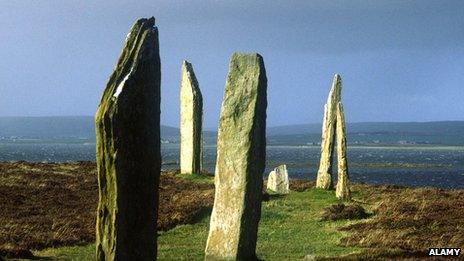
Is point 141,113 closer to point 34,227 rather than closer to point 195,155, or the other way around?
point 34,227

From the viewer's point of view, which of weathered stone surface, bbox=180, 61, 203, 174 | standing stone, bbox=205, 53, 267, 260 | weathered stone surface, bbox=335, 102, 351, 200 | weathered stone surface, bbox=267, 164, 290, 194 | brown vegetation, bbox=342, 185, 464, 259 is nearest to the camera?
standing stone, bbox=205, 53, 267, 260

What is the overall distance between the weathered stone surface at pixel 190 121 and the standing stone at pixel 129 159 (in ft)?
84.3

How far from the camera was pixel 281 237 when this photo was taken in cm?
2141

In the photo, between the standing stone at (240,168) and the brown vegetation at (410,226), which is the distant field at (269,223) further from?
the standing stone at (240,168)

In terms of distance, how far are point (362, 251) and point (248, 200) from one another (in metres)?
3.20

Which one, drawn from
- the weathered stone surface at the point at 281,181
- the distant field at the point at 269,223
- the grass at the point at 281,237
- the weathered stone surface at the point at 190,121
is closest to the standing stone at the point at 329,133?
the distant field at the point at 269,223

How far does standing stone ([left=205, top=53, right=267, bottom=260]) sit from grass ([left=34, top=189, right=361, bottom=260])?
31.4 inches

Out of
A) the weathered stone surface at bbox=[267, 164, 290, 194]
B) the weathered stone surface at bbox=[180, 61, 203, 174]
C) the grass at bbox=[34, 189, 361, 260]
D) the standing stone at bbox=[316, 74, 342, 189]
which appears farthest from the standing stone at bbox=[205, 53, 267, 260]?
the weathered stone surface at bbox=[180, 61, 203, 174]

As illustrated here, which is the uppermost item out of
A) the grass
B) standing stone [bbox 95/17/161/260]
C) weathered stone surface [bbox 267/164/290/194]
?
→ standing stone [bbox 95/17/161/260]

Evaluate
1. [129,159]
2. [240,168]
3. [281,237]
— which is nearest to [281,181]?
[281,237]

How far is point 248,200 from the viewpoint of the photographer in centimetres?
1695

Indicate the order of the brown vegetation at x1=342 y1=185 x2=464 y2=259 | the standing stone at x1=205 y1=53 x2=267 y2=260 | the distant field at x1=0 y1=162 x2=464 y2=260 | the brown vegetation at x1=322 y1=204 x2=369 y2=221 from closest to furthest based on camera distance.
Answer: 1. the standing stone at x1=205 y1=53 x2=267 y2=260
2. the distant field at x1=0 y1=162 x2=464 y2=260
3. the brown vegetation at x1=342 y1=185 x2=464 y2=259
4. the brown vegetation at x1=322 y1=204 x2=369 y2=221

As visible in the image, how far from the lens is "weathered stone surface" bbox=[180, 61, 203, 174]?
3906cm

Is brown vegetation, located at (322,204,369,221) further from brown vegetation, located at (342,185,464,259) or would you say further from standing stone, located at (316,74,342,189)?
standing stone, located at (316,74,342,189)
